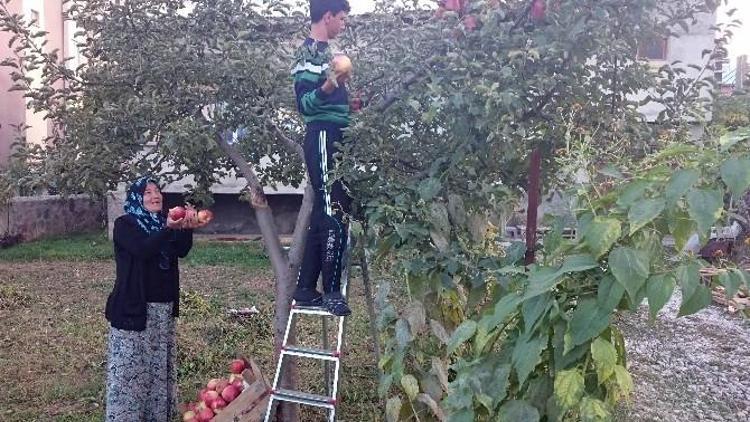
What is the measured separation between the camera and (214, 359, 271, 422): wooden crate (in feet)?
12.5

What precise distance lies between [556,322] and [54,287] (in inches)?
329

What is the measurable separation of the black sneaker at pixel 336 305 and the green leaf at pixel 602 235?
1825mm

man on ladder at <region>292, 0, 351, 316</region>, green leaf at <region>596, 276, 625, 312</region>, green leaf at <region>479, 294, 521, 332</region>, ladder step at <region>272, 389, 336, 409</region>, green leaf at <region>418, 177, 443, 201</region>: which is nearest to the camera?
green leaf at <region>596, 276, 625, 312</region>

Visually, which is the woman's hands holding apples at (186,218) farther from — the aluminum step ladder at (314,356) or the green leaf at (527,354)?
the green leaf at (527,354)

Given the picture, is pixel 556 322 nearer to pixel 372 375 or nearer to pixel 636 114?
pixel 636 114

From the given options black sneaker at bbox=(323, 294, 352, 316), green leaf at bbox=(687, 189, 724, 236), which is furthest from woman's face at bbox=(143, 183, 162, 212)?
green leaf at bbox=(687, 189, 724, 236)

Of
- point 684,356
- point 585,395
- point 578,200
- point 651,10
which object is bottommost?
point 684,356

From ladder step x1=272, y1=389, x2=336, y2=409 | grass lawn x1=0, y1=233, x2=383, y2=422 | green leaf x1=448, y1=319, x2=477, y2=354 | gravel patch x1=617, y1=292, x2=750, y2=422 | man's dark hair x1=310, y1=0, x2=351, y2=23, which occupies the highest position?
man's dark hair x1=310, y1=0, x2=351, y2=23

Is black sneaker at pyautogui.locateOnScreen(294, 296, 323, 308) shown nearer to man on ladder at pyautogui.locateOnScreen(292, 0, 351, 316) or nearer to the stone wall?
man on ladder at pyautogui.locateOnScreen(292, 0, 351, 316)

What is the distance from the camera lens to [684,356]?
6.66 metres

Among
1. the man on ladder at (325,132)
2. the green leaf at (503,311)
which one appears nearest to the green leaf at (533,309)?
the green leaf at (503,311)

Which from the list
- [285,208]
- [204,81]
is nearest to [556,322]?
[204,81]

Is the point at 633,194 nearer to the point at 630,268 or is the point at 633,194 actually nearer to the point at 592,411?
the point at 630,268

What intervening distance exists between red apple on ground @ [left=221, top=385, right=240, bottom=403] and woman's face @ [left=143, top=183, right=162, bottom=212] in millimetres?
1081
